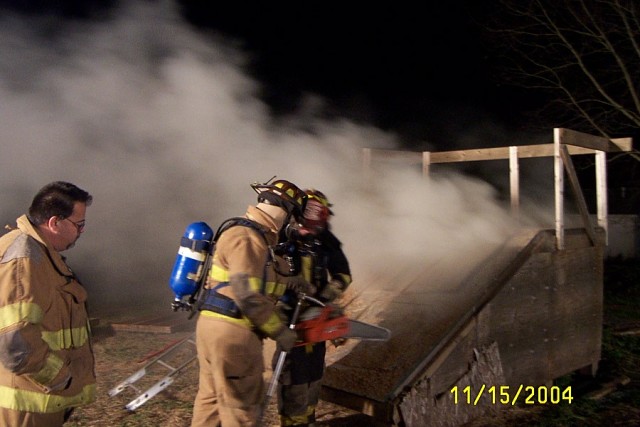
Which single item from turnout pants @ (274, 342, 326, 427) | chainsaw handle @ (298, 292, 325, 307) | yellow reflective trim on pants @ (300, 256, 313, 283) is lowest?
turnout pants @ (274, 342, 326, 427)

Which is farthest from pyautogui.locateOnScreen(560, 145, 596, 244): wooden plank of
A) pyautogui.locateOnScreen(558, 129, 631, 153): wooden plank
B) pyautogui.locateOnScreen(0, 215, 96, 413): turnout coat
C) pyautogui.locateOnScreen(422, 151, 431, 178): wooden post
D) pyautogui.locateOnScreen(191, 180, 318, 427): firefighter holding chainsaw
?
pyautogui.locateOnScreen(0, 215, 96, 413): turnout coat

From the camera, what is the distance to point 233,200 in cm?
725

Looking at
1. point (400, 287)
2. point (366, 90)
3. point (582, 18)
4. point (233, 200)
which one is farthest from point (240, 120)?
point (366, 90)

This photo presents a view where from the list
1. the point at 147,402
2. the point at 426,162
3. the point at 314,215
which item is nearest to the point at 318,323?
the point at 314,215

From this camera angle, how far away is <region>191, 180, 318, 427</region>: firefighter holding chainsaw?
2.96 meters

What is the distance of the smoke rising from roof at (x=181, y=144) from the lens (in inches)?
179

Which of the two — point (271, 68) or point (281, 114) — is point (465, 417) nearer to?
point (281, 114)

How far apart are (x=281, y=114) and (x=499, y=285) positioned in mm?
3418

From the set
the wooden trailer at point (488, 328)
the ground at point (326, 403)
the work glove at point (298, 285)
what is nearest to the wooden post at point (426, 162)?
the wooden trailer at point (488, 328)

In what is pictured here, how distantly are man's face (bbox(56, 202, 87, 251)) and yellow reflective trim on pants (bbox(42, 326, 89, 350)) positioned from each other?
0.37m

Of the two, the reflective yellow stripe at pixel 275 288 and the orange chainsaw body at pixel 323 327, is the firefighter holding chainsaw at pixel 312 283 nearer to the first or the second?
the orange chainsaw body at pixel 323 327

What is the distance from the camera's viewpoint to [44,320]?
224cm

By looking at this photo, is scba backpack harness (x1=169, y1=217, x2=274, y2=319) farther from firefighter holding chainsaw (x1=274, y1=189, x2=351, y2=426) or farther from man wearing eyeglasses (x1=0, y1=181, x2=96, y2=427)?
man wearing eyeglasses (x1=0, y1=181, x2=96, y2=427)

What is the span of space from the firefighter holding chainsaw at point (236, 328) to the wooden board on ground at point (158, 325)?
14.1 ft
